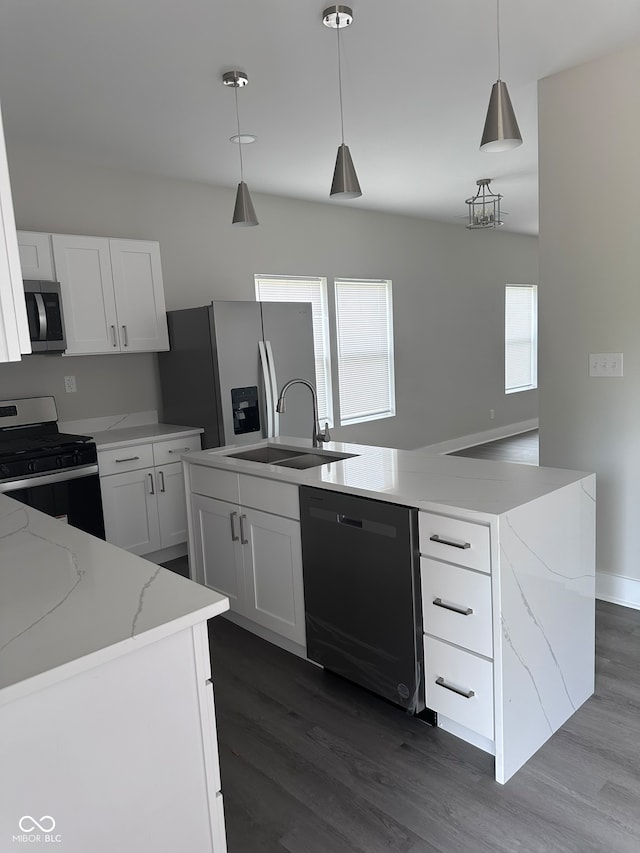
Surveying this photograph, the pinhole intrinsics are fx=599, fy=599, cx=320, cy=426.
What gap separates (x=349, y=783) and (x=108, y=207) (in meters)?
3.81

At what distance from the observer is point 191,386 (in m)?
4.17

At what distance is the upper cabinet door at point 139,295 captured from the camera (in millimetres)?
3973

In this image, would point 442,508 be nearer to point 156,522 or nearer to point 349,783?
point 349,783

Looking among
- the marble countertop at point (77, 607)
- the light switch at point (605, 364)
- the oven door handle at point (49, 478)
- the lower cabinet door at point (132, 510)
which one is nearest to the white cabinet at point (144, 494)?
the lower cabinet door at point (132, 510)

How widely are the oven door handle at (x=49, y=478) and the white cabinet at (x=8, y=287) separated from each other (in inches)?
101

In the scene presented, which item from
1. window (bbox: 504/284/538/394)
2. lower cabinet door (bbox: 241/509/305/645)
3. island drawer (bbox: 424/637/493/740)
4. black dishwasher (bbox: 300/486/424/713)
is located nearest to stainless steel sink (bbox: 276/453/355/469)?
lower cabinet door (bbox: 241/509/305/645)

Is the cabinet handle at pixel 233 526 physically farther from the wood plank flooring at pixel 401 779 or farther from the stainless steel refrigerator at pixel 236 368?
the stainless steel refrigerator at pixel 236 368

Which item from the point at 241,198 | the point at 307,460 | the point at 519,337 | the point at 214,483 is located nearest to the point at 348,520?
the point at 307,460

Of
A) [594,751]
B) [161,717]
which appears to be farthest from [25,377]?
[594,751]

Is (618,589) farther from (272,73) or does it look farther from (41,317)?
(41,317)

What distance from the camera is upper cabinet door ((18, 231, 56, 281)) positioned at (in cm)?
349

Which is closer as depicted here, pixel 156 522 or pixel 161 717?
pixel 161 717

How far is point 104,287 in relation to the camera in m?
3.88

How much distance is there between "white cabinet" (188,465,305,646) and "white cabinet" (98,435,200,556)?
75 centimetres
